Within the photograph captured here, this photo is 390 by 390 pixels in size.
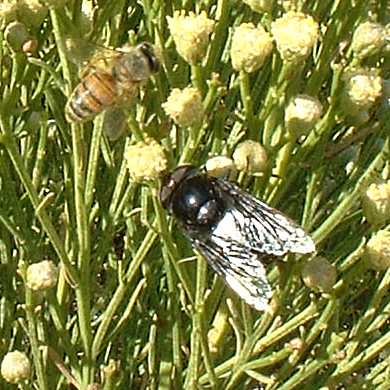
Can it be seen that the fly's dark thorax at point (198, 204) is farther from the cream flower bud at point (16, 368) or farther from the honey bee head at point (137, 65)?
the cream flower bud at point (16, 368)

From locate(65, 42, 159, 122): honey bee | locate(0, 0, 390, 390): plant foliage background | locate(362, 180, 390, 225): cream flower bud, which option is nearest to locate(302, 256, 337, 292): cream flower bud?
locate(0, 0, 390, 390): plant foliage background

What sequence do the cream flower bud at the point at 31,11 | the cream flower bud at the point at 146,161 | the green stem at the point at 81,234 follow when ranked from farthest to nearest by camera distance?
1. the cream flower bud at the point at 31,11
2. the green stem at the point at 81,234
3. the cream flower bud at the point at 146,161

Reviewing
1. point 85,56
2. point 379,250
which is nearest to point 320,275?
point 379,250

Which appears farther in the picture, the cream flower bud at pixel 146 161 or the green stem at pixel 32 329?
the green stem at pixel 32 329

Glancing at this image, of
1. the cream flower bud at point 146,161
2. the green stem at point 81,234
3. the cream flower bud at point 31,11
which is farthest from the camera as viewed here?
the cream flower bud at point 31,11

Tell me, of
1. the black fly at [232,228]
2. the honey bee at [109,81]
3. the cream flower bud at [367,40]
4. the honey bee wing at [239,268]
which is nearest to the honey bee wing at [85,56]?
the honey bee at [109,81]

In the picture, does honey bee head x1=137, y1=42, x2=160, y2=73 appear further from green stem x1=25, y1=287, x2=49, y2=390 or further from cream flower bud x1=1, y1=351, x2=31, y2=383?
cream flower bud x1=1, y1=351, x2=31, y2=383

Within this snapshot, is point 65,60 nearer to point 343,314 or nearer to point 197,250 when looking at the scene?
point 197,250

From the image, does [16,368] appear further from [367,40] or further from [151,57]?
[367,40]
